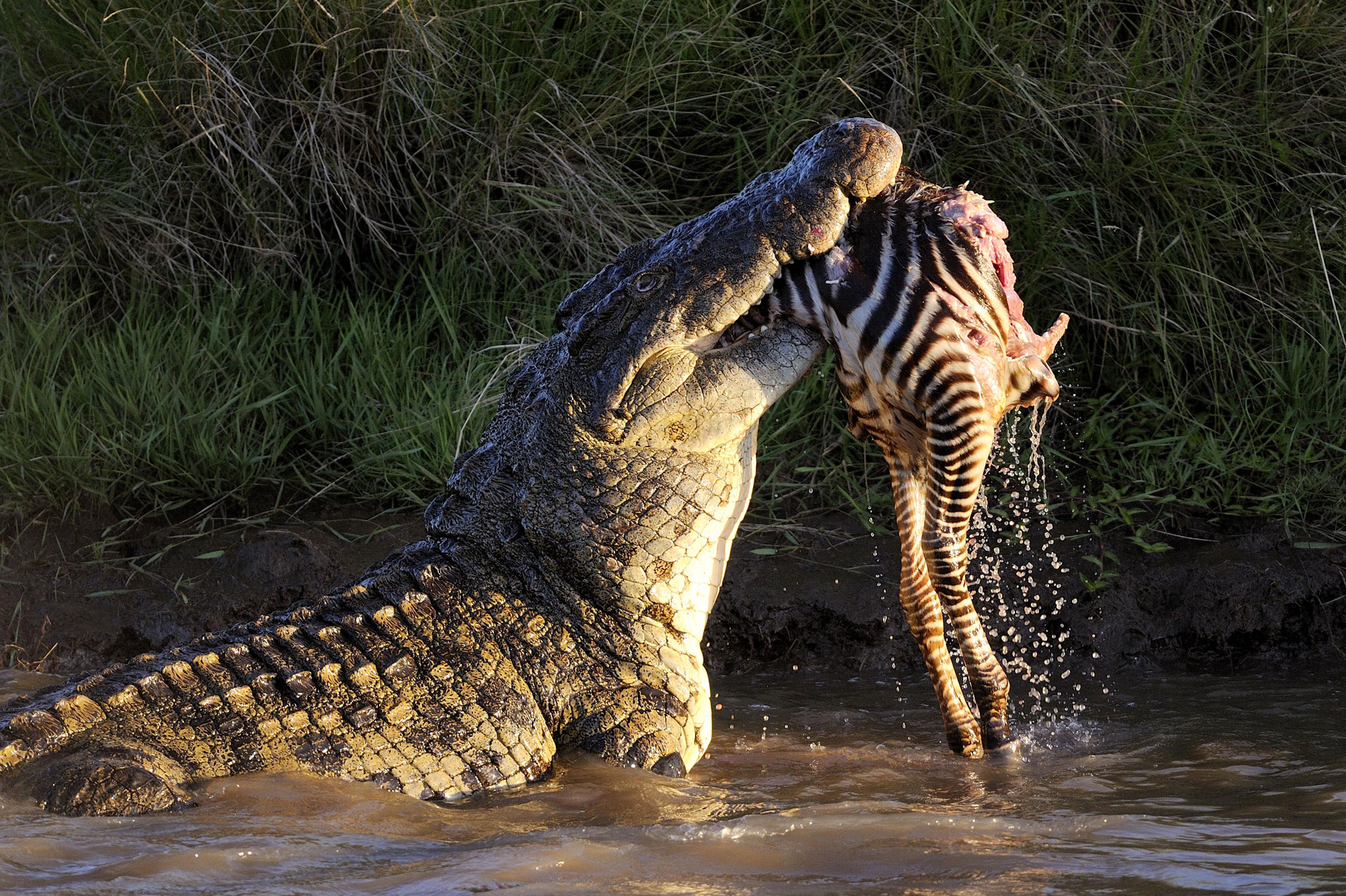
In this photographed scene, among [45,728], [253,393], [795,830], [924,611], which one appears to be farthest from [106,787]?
[253,393]

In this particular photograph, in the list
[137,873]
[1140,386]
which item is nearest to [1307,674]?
[1140,386]

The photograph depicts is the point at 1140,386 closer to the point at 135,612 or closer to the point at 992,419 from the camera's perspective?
the point at 992,419

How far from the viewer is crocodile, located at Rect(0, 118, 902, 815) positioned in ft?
8.43

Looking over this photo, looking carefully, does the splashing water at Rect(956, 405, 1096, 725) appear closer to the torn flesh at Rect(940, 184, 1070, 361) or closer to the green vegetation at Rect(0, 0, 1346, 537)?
the green vegetation at Rect(0, 0, 1346, 537)

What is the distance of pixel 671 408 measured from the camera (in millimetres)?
2707

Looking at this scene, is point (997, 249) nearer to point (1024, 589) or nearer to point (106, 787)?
point (1024, 589)

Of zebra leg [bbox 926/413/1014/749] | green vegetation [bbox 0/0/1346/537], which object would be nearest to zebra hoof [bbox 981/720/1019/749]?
zebra leg [bbox 926/413/1014/749]

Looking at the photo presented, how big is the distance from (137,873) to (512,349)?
2.73m

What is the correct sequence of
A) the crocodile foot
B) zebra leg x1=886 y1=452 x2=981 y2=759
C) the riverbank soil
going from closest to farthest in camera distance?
the crocodile foot
zebra leg x1=886 y1=452 x2=981 y2=759
the riverbank soil

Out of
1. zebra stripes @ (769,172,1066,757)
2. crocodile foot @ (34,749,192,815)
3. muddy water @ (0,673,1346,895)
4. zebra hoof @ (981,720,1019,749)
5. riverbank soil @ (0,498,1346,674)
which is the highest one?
zebra stripes @ (769,172,1066,757)

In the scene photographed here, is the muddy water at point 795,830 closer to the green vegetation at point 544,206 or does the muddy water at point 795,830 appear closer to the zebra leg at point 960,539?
the zebra leg at point 960,539

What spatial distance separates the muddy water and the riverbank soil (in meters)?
0.78

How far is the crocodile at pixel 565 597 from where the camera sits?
2.57 m

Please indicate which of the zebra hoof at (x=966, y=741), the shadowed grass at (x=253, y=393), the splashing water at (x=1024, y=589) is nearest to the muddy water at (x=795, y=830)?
the zebra hoof at (x=966, y=741)
